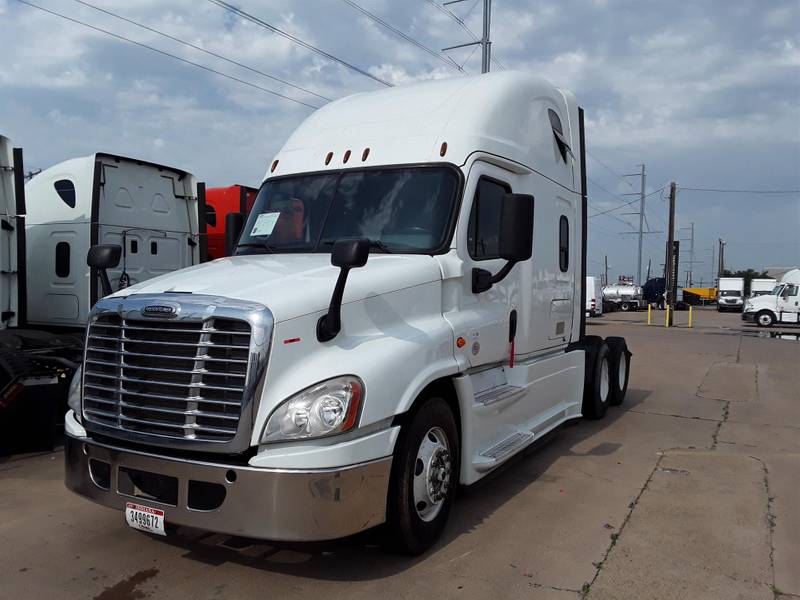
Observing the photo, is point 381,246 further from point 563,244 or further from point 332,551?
point 563,244

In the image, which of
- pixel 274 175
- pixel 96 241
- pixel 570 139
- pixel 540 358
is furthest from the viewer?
pixel 96 241

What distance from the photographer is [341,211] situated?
16.9 feet

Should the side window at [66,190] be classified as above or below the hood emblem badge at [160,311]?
above

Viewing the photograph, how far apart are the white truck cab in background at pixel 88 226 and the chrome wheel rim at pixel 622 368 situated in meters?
6.48

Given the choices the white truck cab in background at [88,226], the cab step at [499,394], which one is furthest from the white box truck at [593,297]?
the cab step at [499,394]

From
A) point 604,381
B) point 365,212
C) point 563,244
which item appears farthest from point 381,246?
point 604,381

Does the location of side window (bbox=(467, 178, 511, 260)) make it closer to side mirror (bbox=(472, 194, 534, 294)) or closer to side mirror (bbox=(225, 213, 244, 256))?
side mirror (bbox=(472, 194, 534, 294))

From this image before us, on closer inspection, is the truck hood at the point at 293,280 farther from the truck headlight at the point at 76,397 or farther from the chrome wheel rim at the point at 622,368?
the chrome wheel rim at the point at 622,368

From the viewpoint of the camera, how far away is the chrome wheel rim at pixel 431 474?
428cm

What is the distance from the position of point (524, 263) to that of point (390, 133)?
5.31ft

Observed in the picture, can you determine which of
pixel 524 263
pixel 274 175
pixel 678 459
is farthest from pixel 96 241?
pixel 678 459

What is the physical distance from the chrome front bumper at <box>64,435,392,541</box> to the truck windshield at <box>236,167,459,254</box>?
1727 mm

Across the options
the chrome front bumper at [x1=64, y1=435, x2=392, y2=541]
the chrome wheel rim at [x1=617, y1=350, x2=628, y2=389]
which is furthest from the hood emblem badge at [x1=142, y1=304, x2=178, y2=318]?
the chrome wheel rim at [x1=617, y1=350, x2=628, y2=389]

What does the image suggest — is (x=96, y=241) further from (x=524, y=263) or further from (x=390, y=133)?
(x=524, y=263)
